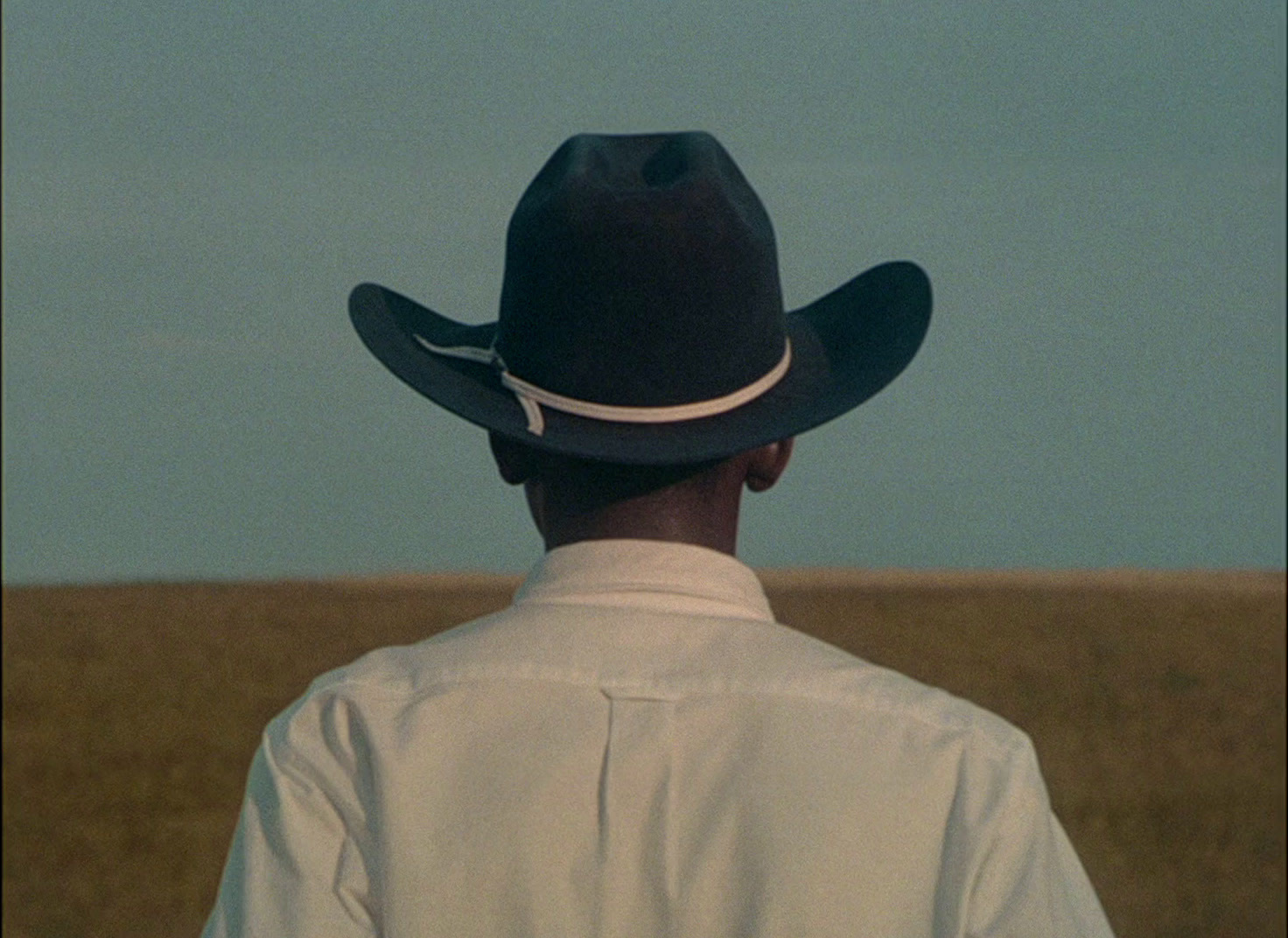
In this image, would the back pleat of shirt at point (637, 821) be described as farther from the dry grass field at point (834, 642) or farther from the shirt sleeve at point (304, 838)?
the dry grass field at point (834, 642)

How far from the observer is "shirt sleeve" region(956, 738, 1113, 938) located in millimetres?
2195

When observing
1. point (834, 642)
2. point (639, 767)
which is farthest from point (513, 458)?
point (834, 642)

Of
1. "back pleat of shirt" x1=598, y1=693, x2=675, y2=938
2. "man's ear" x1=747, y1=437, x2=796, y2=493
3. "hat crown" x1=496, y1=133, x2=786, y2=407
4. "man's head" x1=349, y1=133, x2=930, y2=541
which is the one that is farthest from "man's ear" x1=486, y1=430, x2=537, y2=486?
"back pleat of shirt" x1=598, y1=693, x2=675, y2=938

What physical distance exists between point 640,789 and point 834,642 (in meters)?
22.4

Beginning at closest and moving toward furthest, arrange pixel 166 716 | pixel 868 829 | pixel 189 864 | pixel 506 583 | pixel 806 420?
pixel 868 829 → pixel 806 420 → pixel 189 864 → pixel 166 716 → pixel 506 583

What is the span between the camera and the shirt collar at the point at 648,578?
2305mm

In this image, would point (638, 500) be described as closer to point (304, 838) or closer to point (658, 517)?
point (658, 517)

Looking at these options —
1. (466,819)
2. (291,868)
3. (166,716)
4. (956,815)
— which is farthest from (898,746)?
(166,716)

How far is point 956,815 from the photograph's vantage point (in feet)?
7.30

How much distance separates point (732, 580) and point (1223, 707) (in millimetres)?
20530

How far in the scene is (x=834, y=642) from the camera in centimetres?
2444

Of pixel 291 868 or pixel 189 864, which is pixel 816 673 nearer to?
pixel 291 868

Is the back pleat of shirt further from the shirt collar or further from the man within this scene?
the shirt collar

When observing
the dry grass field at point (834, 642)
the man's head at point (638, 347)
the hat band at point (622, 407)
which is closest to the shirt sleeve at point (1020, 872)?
the man's head at point (638, 347)
